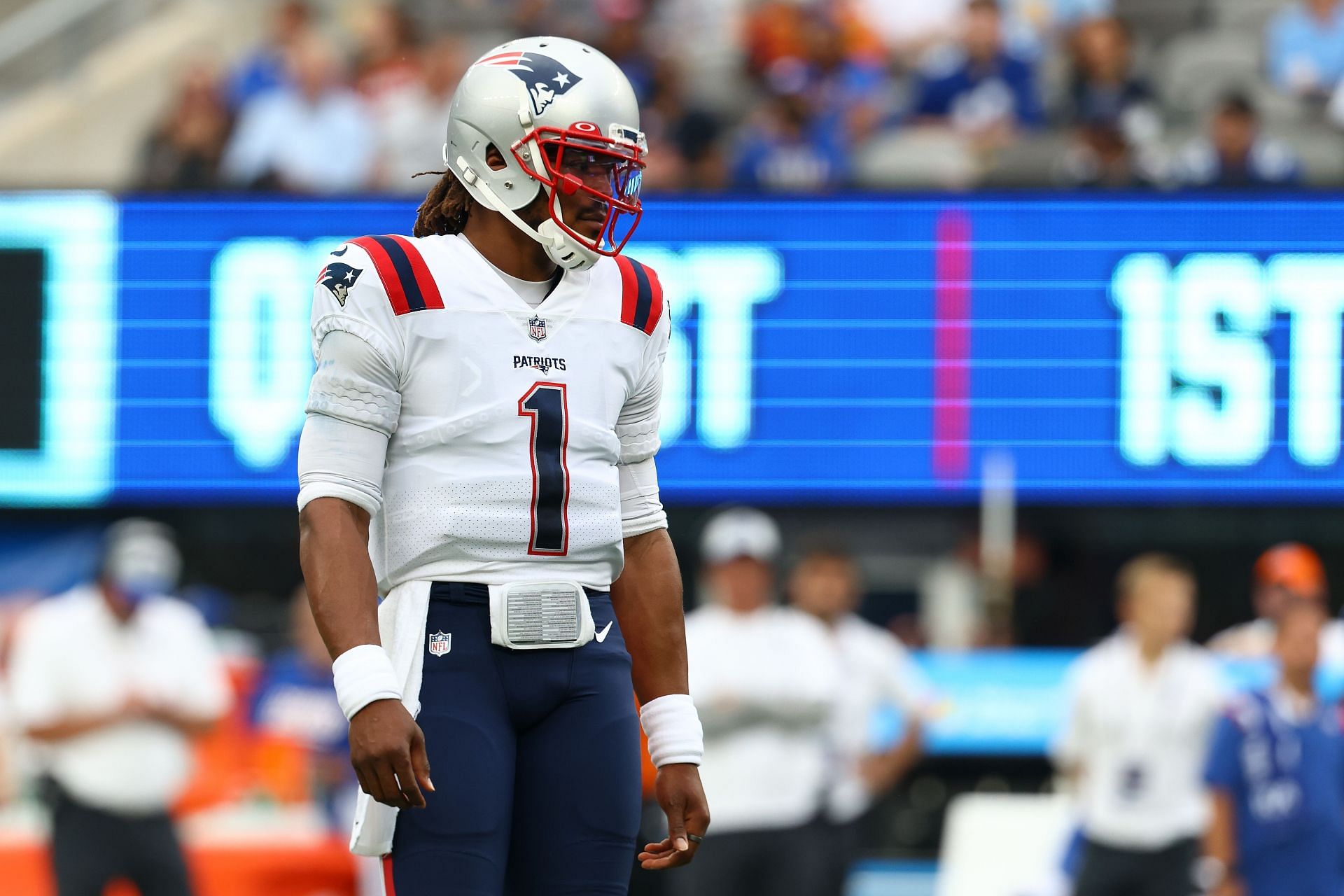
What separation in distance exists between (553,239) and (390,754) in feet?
2.56

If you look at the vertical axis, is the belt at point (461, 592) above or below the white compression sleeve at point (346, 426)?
below

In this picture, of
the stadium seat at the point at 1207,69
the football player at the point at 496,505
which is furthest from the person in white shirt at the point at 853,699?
the football player at the point at 496,505

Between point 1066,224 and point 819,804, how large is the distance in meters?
2.64

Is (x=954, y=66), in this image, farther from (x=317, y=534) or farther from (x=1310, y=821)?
(x=317, y=534)

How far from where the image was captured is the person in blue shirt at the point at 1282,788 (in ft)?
22.8

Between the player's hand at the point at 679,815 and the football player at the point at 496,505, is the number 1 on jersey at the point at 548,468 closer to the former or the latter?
the football player at the point at 496,505

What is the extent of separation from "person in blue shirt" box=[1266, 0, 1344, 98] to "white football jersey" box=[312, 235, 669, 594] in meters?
8.88

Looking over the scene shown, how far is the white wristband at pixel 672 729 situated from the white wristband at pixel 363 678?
49cm

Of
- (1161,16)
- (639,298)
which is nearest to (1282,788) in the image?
(639,298)

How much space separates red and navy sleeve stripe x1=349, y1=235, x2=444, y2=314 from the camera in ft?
9.62

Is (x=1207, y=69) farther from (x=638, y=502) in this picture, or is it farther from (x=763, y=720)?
(x=638, y=502)

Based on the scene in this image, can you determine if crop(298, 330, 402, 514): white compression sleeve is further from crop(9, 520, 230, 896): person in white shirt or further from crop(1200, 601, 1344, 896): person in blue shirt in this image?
crop(9, 520, 230, 896): person in white shirt

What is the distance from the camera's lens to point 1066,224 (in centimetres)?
869

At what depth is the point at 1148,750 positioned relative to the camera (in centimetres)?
771
